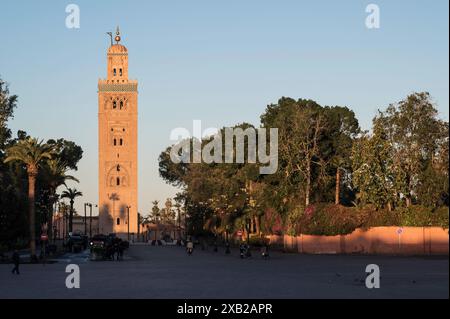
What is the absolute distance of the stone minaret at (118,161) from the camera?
159750 mm

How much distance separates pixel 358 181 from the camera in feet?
232

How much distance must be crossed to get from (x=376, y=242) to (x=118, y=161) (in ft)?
323

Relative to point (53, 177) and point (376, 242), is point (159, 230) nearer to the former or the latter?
point (53, 177)

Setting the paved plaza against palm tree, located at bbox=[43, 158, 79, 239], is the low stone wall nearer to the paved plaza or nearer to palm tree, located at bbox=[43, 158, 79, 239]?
the paved plaza

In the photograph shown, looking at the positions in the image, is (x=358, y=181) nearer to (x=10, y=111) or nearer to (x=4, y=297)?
(x=10, y=111)

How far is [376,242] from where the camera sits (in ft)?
217

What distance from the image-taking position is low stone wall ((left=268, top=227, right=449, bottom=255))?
6220 cm

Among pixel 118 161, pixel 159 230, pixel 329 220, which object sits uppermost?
pixel 118 161

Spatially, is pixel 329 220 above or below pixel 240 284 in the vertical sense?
above

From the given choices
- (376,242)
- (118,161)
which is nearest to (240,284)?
(376,242)

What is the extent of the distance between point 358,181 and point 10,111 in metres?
33.9

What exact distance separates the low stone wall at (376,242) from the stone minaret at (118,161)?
88.6 m

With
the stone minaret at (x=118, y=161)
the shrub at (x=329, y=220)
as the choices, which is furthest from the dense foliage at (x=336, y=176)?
the stone minaret at (x=118, y=161)

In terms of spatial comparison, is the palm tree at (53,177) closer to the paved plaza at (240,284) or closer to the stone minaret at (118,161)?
the stone minaret at (118,161)
